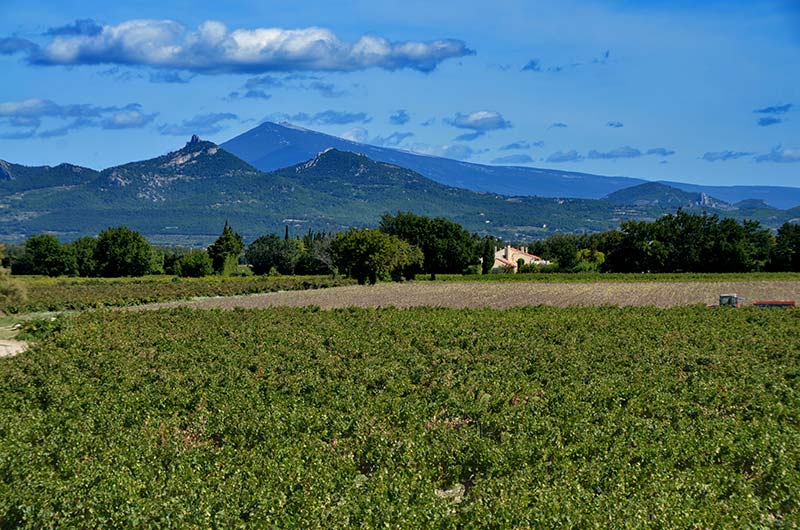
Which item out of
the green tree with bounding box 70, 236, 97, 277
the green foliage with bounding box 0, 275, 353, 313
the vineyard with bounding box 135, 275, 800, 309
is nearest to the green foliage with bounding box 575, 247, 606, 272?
the vineyard with bounding box 135, 275, 800, 309

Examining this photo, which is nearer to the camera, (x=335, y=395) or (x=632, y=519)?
(x=632, y=519)

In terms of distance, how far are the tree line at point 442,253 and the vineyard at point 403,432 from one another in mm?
Result: 53485

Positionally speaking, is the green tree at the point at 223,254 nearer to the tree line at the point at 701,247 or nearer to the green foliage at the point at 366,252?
the green foliage at the point at 366,252

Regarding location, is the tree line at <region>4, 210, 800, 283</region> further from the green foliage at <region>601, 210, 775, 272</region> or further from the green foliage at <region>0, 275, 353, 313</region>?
the green foliage at <region>0, 275, 353, 313</region>

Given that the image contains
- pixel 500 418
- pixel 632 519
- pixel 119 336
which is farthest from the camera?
pixel 119 336

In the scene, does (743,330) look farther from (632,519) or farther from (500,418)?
(632,519)

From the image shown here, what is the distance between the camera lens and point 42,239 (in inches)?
4309

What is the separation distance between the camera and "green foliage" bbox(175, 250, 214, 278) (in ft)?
334

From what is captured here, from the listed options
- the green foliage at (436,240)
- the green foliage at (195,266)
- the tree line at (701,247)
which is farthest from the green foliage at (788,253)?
the green foliage at (195,266)

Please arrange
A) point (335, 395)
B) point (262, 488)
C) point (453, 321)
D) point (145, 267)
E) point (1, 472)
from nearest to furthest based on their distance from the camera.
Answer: point (262, 488), point (1, 472), point (335, 395), point (453, 321), point (145, 267)

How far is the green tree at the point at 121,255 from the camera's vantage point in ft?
341

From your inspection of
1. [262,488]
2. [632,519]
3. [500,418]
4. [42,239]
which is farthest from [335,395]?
[42,239]

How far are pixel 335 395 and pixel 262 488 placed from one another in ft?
24.6

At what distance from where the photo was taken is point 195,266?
4018 inches
